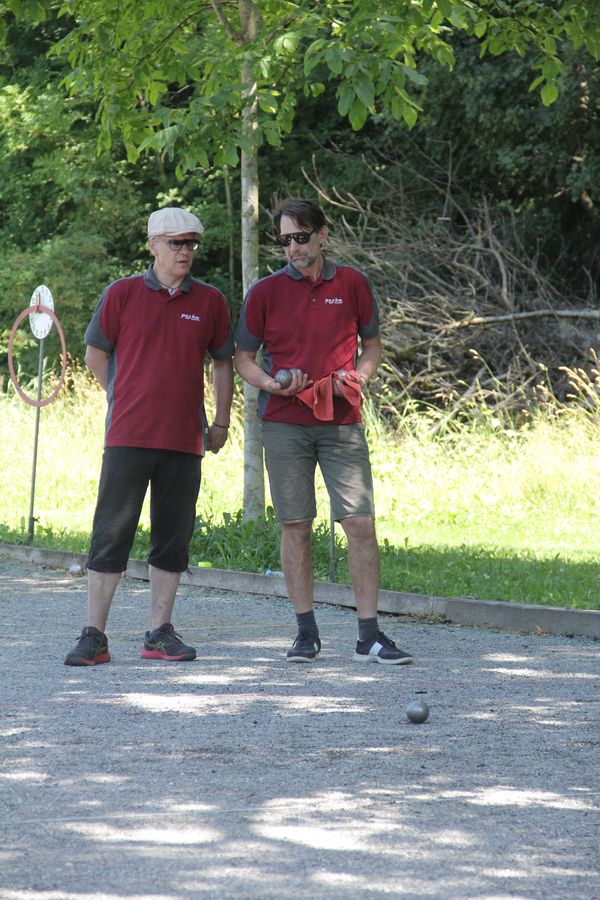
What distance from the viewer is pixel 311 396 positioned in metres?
7.15

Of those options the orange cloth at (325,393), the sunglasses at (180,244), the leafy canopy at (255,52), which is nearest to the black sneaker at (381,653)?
the orange cloth at (325,393)

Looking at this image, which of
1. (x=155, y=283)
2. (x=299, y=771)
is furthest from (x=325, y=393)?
(x=299, y=771)

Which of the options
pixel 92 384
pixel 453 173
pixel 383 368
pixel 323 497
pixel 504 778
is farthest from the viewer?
pixel 453 173

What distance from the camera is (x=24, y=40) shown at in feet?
98.3

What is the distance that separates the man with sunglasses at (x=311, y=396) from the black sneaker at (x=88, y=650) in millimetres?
950

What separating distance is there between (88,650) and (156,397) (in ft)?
4.23

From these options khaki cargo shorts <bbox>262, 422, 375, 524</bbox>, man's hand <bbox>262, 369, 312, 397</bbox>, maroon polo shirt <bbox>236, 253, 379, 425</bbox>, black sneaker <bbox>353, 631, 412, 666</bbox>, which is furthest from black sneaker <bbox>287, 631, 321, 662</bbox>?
man's hand <bbox>262, 369, 312, 397</bbox>

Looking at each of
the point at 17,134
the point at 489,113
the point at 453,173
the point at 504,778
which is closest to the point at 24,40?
the point at 17,134

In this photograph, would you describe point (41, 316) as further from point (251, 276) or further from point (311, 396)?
point (311, 396)

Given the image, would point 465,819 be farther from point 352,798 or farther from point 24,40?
point 24,40

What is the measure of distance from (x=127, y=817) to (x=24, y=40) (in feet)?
90.4

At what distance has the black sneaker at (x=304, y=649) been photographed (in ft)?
24.5

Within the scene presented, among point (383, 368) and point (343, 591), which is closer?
point (343, 591)

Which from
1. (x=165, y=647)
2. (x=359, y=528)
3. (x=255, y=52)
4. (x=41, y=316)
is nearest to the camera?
(x=359, y=528)
